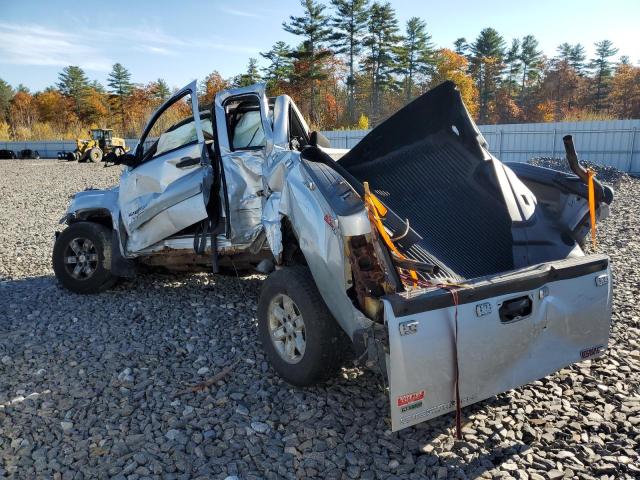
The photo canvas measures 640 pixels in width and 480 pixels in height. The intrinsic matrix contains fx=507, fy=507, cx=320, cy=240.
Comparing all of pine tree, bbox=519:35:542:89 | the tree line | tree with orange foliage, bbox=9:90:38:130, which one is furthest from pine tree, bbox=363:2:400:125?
tree with orange foliage, bbox=9:90:38:130

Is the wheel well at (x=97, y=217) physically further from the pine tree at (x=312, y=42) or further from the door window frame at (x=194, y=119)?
the pine tree at (x=312, y=42)

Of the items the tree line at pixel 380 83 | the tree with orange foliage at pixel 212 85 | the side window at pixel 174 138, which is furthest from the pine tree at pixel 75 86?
the side window at pixel 174 138

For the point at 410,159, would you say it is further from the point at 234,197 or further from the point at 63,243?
the point at 63,243

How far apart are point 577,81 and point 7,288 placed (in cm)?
6657

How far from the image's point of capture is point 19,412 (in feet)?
11.4

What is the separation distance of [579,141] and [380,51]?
31408mm

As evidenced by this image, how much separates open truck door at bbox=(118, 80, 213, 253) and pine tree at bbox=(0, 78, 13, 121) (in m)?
76.1

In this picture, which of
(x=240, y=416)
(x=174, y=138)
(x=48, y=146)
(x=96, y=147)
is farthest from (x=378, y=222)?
(x=48, y=146)

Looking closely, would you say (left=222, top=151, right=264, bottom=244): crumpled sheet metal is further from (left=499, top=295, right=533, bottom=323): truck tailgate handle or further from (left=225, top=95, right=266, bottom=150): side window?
(left=499, top=295, right=533, bottom=323): truck tailgate handle

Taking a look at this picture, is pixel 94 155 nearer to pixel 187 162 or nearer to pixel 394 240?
pixel 187 162

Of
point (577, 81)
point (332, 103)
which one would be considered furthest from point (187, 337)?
point (577, 81)

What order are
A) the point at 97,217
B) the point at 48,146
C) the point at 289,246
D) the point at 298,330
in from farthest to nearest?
the point at 48,146
the point at 97,217
the point at 289,246
the point at 298,330

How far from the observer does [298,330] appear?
3592 millimetres

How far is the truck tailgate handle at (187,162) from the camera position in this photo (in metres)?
5.25
